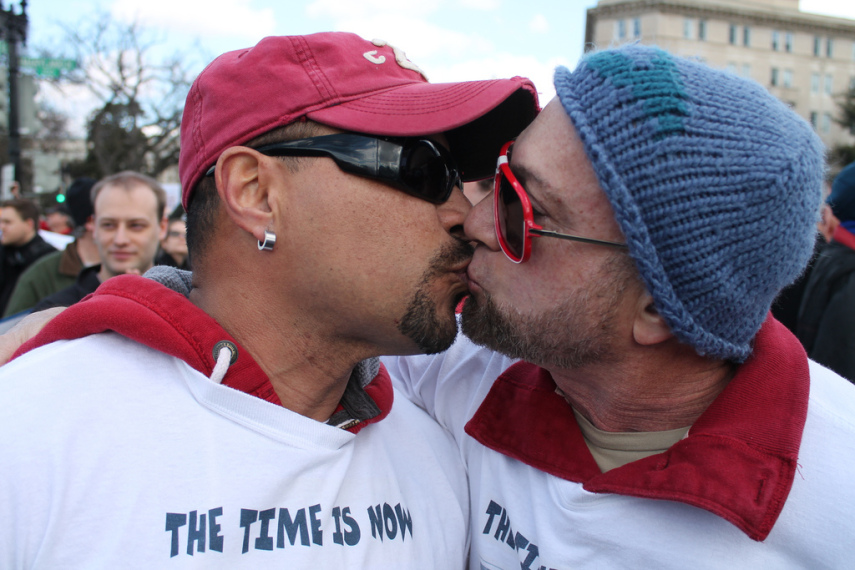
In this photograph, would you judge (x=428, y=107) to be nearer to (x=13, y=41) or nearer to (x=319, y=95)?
(x=319, y=95)

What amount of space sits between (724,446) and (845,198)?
3.12 meters

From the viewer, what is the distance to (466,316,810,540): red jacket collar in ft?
5.15

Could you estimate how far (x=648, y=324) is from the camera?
1960 millimetres

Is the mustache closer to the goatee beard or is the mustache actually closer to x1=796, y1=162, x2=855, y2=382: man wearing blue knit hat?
the goatee beard

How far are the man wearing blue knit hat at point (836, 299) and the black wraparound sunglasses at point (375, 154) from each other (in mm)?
2704

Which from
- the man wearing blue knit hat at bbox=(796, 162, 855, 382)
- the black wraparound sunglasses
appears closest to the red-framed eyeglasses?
the black wraparound sunglasses

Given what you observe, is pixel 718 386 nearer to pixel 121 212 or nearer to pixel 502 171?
pixel 502 171

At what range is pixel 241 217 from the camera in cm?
Answer: 197

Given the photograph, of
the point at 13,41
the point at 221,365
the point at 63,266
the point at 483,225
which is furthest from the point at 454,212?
the point at 13,41

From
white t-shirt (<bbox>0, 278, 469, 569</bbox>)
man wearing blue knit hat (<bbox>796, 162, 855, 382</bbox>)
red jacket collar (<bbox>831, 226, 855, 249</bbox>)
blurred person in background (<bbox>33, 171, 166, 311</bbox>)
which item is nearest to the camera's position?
white t-shirt (<bbox>0, 278, 469, 569</bbox>)

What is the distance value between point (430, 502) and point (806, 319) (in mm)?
2897

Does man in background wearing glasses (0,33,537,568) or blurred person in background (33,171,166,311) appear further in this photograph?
blurred person in background (33,171,166,311)

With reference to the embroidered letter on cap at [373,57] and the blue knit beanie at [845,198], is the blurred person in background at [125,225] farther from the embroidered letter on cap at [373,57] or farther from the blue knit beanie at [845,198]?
the blue knit beanie at [845,198]

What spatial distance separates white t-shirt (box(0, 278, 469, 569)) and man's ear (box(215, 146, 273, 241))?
34 centimetres
